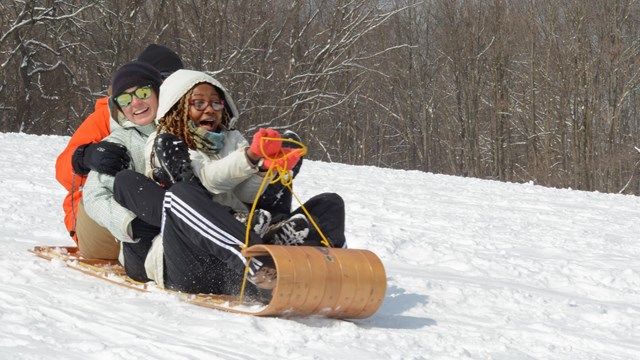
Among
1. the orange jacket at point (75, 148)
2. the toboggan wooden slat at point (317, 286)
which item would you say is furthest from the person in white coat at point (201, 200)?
the orange jacket at point (75, 148)

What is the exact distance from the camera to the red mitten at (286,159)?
11.1ft

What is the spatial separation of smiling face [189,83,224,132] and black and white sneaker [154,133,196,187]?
173 millimetres

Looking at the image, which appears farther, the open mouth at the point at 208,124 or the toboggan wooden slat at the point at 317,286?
the open mouth at the point at 208,124

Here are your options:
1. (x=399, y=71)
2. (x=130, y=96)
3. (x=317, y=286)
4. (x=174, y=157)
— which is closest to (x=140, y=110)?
(x=130, y=96)

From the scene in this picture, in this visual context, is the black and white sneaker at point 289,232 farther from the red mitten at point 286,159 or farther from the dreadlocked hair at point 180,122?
the dreadlocked hair at point 180,122

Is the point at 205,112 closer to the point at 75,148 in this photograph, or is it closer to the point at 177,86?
the point at 177,86

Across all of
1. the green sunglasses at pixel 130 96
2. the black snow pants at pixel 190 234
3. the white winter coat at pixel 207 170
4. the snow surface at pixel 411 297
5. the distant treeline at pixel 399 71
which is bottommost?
the snow surface at pixel 411 297

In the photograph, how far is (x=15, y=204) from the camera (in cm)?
633

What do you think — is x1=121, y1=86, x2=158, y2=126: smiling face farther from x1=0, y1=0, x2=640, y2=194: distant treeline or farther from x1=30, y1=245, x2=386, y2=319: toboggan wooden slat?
x1=0, y1=0, x2=640, y2=194: distant treeline

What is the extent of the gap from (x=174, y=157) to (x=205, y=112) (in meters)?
0.28

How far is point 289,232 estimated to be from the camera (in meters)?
3.68

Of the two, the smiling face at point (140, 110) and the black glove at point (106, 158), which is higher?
the smiling face at point (140, 110)

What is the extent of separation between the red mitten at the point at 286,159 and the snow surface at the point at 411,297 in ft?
1.83

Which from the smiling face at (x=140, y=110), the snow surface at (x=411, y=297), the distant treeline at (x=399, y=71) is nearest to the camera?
the snow surface at (x=411, y=297)
